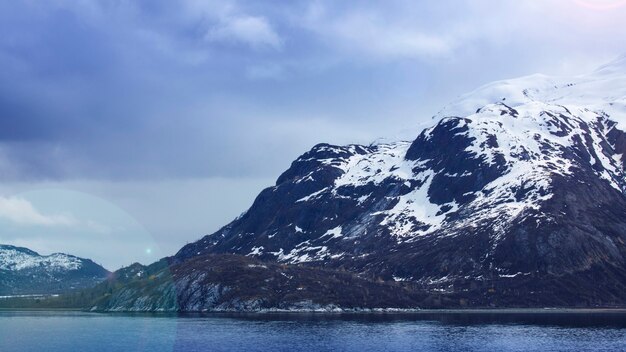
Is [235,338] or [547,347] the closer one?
[547,347]

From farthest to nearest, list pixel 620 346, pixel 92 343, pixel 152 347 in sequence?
pixel 92 343 < pixel 152 347 < pixel 620 346

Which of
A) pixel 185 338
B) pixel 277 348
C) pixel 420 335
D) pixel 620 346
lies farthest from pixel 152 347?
pixel 620 346

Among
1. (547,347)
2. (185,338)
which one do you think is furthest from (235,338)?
(547,347)

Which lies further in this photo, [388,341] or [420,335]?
[420,335]

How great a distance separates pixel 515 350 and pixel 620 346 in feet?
81.6

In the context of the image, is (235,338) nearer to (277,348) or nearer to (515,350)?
(277,348)

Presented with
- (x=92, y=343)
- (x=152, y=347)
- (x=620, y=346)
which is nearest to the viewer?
(x=620, y=346)

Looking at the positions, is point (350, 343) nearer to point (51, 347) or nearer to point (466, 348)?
point (466, 348)

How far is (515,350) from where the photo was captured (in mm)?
161500

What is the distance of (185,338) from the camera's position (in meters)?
198

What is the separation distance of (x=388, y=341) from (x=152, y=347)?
62592mm

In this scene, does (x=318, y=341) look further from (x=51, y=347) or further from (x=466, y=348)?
(x=51, y=347)

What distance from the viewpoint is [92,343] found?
625 feet

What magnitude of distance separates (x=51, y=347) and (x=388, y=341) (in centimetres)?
9016
